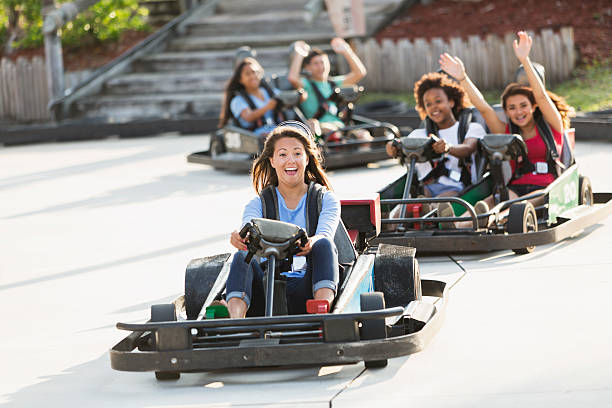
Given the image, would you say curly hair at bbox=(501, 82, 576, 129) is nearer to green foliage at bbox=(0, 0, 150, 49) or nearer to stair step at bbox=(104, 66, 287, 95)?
stair step at bbox=(104, 66, 287, 95)

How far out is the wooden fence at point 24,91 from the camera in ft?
55.7

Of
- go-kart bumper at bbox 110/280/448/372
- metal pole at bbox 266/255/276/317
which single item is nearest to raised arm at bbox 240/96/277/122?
metal pole at bbox 266/255/276/317

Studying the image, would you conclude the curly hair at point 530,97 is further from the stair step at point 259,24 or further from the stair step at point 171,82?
the stair step at point 259,24

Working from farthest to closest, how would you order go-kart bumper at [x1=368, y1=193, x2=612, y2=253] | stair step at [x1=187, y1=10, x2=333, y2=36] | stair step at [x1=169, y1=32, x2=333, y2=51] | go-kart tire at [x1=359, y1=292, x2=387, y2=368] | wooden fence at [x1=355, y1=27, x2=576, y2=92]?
stair step at [x1=187, y1=10, x2=333, y2=36], stair step at [x1=169, y1=32, x2=333, y2=51], wooden fence at [x1=355, y1=27, x2=576, y2=92], go-kart bumper at [x1=368, y1=193, x2=612, y2=253], go-kart tire at [x1=359, y1=292, x2=387, y2=368]

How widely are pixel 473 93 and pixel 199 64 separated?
11.3 m

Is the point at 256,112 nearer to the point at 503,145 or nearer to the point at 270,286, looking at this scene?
the point at 503,145

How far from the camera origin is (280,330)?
3857 millimetres

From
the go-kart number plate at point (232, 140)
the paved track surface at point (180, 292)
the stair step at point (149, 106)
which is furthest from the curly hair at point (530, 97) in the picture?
the stair step at point (149, 106)

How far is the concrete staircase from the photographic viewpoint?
16531 mm

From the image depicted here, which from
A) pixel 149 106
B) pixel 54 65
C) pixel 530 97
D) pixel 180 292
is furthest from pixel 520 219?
pixel 54 65

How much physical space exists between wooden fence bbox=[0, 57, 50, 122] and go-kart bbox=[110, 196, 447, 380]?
13.2m

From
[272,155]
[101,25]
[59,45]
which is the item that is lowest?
[272,155]

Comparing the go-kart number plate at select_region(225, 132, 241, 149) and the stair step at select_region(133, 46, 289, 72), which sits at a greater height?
the stair step at select_region(133, 46, 289, 72)

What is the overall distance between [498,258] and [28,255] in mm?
2849
